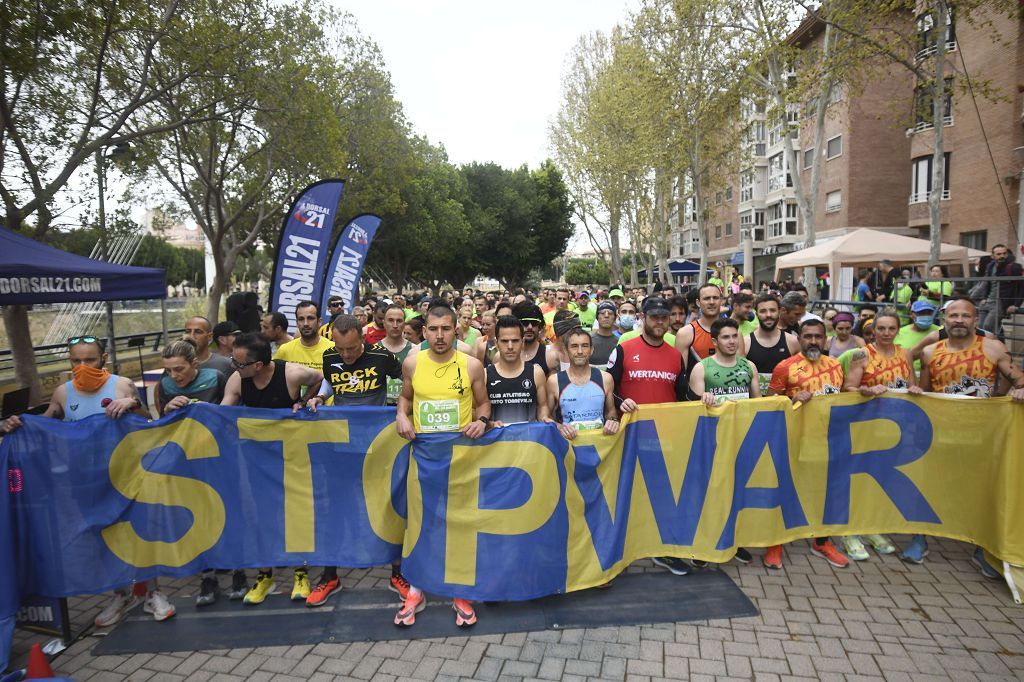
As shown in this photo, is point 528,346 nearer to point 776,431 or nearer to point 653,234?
point 776,431

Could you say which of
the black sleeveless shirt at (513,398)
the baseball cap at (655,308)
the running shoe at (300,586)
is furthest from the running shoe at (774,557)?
the running shoe at (300,586)

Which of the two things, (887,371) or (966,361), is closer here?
(966,361)

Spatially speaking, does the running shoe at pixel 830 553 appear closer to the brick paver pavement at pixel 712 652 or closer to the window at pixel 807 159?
the brick paver pavement at pixel 712 652

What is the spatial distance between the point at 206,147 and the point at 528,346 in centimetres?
1751

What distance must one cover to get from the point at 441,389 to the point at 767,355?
10.2 feet

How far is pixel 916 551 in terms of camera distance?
4730 mm

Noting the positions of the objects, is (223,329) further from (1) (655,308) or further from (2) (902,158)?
(2) (902,158)

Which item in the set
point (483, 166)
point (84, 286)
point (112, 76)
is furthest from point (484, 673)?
point (483, 166)

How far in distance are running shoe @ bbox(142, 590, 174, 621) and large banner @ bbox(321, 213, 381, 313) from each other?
9.42m

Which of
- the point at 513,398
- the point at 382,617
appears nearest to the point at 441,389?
the point at 513,398

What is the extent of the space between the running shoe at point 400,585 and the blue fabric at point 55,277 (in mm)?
5014

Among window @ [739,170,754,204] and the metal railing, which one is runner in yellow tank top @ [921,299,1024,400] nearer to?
the metal railing

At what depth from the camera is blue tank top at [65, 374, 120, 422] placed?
14.6ft

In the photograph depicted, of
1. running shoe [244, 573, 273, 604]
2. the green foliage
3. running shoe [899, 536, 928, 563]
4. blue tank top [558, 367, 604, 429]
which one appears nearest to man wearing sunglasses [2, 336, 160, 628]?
running shoe [244, 573, 273, 604]
